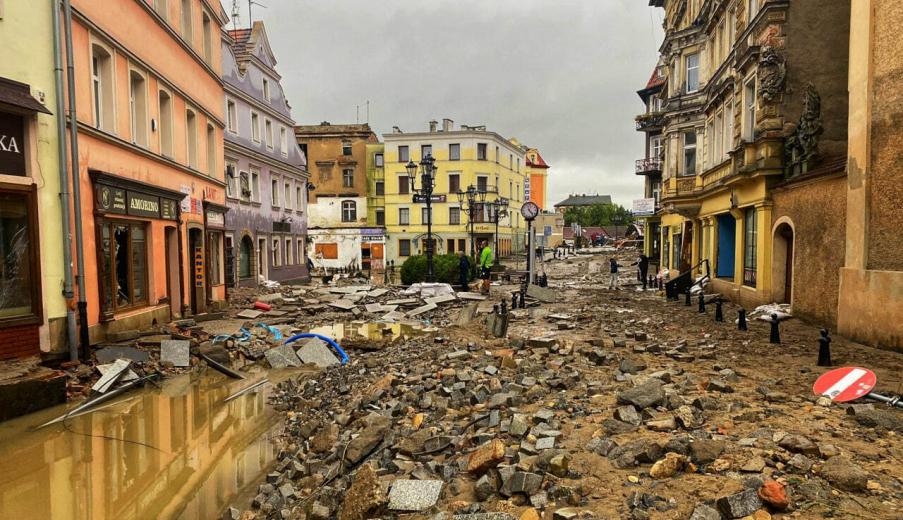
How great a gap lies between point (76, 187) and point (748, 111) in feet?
56.5

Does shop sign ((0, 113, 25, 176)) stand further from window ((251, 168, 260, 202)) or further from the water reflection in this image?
window ((251, 168, 260, 202))

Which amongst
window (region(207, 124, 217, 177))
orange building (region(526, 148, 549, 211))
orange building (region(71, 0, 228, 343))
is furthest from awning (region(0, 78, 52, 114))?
orange building (region(526, 148, 549, 211))

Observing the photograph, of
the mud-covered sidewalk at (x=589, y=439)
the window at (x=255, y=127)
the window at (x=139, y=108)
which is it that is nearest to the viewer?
the mud-covered sidewalk at (x=589, y=439)

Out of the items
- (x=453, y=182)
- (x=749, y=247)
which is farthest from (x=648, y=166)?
(x=749, y=247)

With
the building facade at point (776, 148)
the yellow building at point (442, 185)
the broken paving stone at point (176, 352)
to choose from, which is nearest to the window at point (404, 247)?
the yellow building at point (442, 185)

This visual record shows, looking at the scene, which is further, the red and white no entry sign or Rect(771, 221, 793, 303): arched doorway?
Rect(771, 221, 793, 303): arched doorway

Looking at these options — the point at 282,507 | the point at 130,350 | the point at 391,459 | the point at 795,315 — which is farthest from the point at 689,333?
the point at 130,350

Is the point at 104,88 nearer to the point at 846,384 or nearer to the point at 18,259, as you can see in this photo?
the point at 18,259

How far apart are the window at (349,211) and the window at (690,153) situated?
33577mm

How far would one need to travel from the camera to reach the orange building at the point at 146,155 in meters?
10.4

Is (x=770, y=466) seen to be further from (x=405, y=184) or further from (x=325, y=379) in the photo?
(x=405, y=184)

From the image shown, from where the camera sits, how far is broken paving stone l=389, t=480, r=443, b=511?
4148mm

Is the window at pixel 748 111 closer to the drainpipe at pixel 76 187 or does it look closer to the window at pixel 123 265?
the drainpipe at pixel 76 187

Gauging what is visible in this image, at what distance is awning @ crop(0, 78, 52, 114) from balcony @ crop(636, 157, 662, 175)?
37251 millimetres
